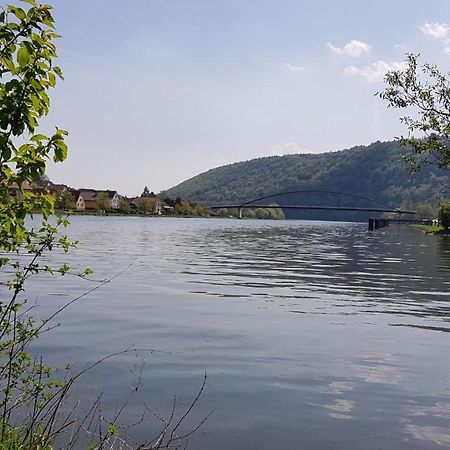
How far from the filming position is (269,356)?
17984mm

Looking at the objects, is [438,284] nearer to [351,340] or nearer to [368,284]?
[368,284]

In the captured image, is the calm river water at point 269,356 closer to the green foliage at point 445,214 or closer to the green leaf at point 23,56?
the green leaf at point 23,56

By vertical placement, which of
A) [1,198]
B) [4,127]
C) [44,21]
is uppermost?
[44,21]

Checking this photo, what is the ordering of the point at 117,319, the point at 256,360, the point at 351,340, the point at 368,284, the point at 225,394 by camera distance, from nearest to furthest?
the point at 225,394 → the point at 256,360 → the point at 351,340 → the point at 117,319 → the point at 368,284

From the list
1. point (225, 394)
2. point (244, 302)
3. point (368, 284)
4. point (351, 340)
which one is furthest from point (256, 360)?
point (368, 284)

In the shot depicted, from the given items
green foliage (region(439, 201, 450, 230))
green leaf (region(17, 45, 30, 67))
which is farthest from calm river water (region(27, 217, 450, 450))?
green foliage (region(439, 201, 450, 230))

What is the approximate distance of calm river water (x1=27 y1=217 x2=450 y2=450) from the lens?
12.3m

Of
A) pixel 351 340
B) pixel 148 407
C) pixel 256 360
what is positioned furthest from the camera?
pixel 351 340

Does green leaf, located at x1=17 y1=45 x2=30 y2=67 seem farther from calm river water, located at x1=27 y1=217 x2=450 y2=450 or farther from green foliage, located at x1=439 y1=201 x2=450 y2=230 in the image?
green foliage, located at x1=439 y1=201 x2=450 y2=230

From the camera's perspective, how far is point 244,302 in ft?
93.8

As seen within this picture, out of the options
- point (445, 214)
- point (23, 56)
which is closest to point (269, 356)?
point (23, 56)

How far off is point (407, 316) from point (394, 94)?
1130 centimetres

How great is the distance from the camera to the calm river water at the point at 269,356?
12266mm

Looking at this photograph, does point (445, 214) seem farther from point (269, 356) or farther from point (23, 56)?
point (23, 56)
